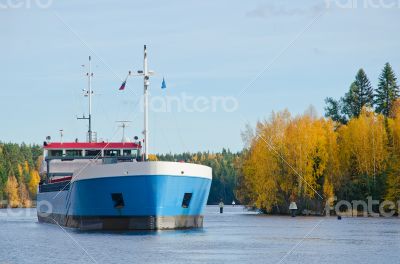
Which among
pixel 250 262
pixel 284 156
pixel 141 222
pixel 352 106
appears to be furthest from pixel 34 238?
pixel 352 106

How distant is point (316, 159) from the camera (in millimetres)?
96375

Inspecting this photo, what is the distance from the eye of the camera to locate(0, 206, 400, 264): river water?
39594 millimetres

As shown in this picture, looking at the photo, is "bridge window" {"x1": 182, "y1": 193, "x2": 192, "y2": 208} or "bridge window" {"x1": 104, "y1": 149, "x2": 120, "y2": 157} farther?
→ "bridge window" {"x1": 104, "y1": 149, "x2": 120, "y2": 157}

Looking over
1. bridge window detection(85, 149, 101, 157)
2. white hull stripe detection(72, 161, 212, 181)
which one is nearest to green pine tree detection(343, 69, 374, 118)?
bridge window detection(85, 149, 101, 157)

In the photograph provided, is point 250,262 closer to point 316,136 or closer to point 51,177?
point 51,177

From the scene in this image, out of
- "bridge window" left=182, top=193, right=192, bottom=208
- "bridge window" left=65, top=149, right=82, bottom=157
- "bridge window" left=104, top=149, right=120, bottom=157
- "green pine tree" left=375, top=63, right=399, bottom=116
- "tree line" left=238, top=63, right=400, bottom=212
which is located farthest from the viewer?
"green pine tree" left=375, top=63, right=399, bottom=116

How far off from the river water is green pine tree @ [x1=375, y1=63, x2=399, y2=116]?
232 ft

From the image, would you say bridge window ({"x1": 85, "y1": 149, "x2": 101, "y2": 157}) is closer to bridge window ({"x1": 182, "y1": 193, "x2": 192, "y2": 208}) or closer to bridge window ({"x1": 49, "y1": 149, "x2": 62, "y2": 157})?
bridge window ({"x1": 49, "y1": 149, "x2": 62, "y2": 157})

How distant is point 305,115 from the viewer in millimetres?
98938

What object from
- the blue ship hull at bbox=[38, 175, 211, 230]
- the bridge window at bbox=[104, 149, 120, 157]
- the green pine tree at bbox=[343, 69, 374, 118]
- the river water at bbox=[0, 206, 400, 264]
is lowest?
the river water at bbox=[0, 206, 400, 264]

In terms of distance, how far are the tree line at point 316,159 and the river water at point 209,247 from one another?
101 ft

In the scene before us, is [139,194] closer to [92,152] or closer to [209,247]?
[209,247]

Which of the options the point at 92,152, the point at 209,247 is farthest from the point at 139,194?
the point at 92,152

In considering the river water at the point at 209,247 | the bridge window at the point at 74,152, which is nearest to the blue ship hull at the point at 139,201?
the river water at the point at 209,247
